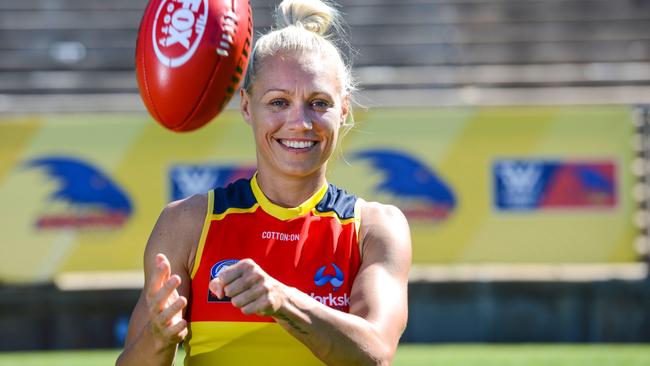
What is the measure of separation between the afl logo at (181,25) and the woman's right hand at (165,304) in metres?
0.84

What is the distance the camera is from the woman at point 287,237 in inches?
117

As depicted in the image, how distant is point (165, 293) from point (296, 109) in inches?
24.5

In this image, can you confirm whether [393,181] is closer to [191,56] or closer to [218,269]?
[191,56]

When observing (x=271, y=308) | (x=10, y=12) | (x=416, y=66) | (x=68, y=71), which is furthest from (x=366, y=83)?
(x=271, y=308)

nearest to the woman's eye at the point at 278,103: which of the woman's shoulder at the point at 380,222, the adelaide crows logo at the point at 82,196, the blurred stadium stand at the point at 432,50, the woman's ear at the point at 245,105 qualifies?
the woman's ear at the point at 245,105

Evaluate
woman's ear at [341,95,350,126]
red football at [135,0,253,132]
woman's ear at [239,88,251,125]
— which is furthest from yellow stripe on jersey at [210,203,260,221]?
red football at [135,0,253,132]

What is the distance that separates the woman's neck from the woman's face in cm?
4

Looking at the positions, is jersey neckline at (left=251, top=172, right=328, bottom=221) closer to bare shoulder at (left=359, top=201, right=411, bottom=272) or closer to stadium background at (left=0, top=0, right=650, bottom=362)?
bare shoulder at (left=359, top=201, right=411, bottom=272)

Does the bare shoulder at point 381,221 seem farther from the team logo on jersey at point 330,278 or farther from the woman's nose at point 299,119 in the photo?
the woman's nose at point 299,119

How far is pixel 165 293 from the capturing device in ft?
Answer: 8.74

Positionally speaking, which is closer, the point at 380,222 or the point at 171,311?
the point at 171,311

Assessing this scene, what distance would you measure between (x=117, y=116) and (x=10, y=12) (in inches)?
175

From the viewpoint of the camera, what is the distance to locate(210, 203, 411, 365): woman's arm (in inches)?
101

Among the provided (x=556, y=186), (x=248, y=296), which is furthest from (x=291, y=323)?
(x=556, y=186)
